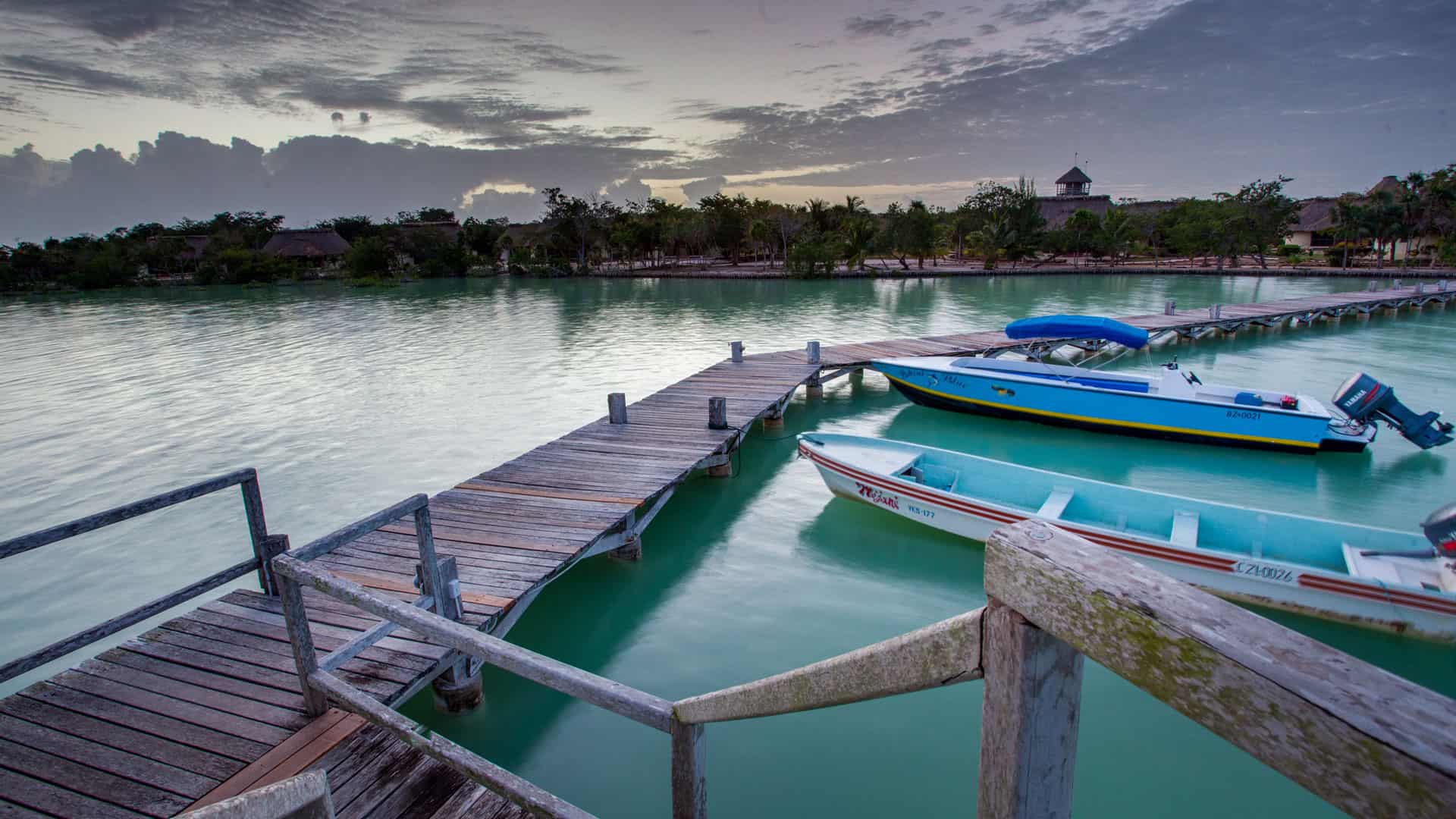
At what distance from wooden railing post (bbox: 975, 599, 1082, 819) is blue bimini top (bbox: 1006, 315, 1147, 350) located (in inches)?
557

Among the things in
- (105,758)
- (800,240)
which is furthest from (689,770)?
(800,240)

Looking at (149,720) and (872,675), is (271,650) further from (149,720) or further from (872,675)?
(872,675)

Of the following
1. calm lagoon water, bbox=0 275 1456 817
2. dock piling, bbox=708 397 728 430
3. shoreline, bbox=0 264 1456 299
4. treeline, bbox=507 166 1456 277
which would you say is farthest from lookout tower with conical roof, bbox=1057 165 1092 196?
dock piling, bbox=708 397 728 430

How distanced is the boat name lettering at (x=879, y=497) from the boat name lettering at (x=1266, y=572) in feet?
11.2

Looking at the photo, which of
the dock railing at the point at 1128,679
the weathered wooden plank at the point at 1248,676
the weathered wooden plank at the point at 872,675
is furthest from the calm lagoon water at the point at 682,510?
the weathered wooden plank at the point at 1248,676

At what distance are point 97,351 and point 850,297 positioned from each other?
112 feet

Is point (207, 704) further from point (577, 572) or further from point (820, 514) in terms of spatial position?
point (820, 514)

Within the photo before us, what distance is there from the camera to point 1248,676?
2.95 ft

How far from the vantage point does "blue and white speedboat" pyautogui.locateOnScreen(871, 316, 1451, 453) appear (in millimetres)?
11250

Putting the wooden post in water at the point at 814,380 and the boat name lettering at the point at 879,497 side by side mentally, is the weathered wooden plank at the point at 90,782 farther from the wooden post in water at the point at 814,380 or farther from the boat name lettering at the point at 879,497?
the wooden post in water at the point at 814,380

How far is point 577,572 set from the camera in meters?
8.30

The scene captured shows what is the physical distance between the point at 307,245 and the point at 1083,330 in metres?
73.6

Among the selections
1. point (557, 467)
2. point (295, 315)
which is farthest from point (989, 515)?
point (295, 315)

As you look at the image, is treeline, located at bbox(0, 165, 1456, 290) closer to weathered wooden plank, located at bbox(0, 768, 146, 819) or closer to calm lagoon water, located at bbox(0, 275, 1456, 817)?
calm lagoon water, located at bbox(0, 275, 1456, 817)
